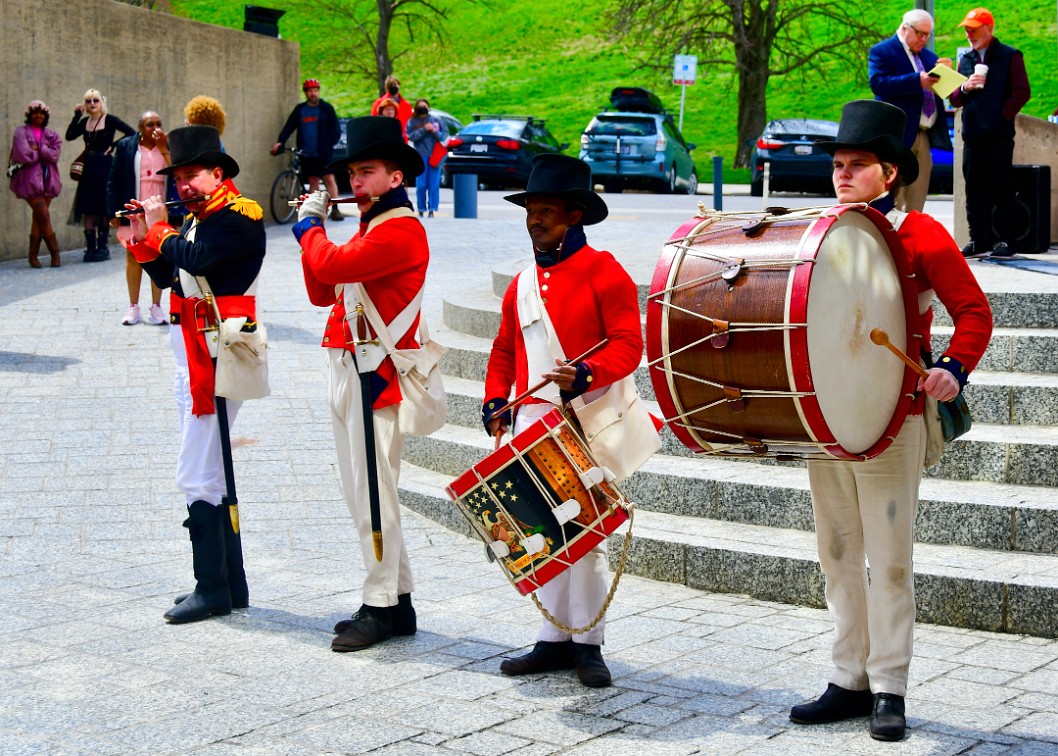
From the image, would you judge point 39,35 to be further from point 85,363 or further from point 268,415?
point 268,415

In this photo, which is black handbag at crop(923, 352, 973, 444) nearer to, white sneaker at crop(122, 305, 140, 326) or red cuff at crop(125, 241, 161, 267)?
red cuff at crop(125, 241, 161, 267)

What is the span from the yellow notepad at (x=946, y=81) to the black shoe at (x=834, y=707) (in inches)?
249

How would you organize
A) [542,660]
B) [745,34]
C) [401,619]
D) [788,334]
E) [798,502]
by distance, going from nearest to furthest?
[788,334] < [542,660] < [401,619] < [798,502] < [745,34]

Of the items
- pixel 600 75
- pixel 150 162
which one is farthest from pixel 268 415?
pixel 600 75

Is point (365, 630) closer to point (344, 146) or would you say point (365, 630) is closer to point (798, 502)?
point (798, 502)

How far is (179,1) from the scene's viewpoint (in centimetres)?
6009

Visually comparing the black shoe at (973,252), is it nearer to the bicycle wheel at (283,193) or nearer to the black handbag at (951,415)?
the black handbag at (951,415)

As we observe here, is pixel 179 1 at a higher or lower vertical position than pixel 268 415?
higher

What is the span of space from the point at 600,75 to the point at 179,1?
17791 millimetres

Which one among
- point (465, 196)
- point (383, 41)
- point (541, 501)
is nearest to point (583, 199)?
point (541, 501)

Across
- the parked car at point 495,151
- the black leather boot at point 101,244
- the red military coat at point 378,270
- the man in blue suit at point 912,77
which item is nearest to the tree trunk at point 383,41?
the parked car at point 495,151

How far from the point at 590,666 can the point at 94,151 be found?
12.2 metres

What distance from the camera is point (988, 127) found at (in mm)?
11125

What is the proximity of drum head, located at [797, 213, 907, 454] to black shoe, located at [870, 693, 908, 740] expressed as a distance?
0.85 meters
